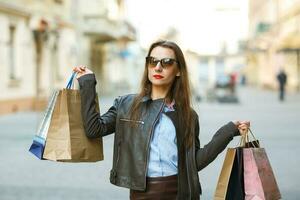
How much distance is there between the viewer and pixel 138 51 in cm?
6825

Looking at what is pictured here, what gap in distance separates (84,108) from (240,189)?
0.94 m

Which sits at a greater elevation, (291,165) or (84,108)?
(84,108)

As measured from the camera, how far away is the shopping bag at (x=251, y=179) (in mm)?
3373

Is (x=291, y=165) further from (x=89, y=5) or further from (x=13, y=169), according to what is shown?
(x=89, y=5)

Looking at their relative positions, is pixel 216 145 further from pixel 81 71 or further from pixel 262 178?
pixel 81 71

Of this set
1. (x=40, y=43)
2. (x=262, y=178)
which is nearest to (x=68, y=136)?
(x=262, y=178)

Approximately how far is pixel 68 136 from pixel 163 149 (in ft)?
1.81

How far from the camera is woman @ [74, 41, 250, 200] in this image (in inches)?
129

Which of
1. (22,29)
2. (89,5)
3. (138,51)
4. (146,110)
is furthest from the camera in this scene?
(138,51)

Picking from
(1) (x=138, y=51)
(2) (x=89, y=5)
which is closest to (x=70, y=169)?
(2) (x=89, y=5)

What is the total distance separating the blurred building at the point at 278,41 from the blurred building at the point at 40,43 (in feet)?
45.5

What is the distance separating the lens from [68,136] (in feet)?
11.5

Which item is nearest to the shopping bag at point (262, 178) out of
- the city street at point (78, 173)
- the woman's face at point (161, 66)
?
the woman's face at point (161, 66)

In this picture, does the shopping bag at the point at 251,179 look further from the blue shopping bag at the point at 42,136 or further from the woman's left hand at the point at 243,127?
the blue shopping bag at the point at 42,136
